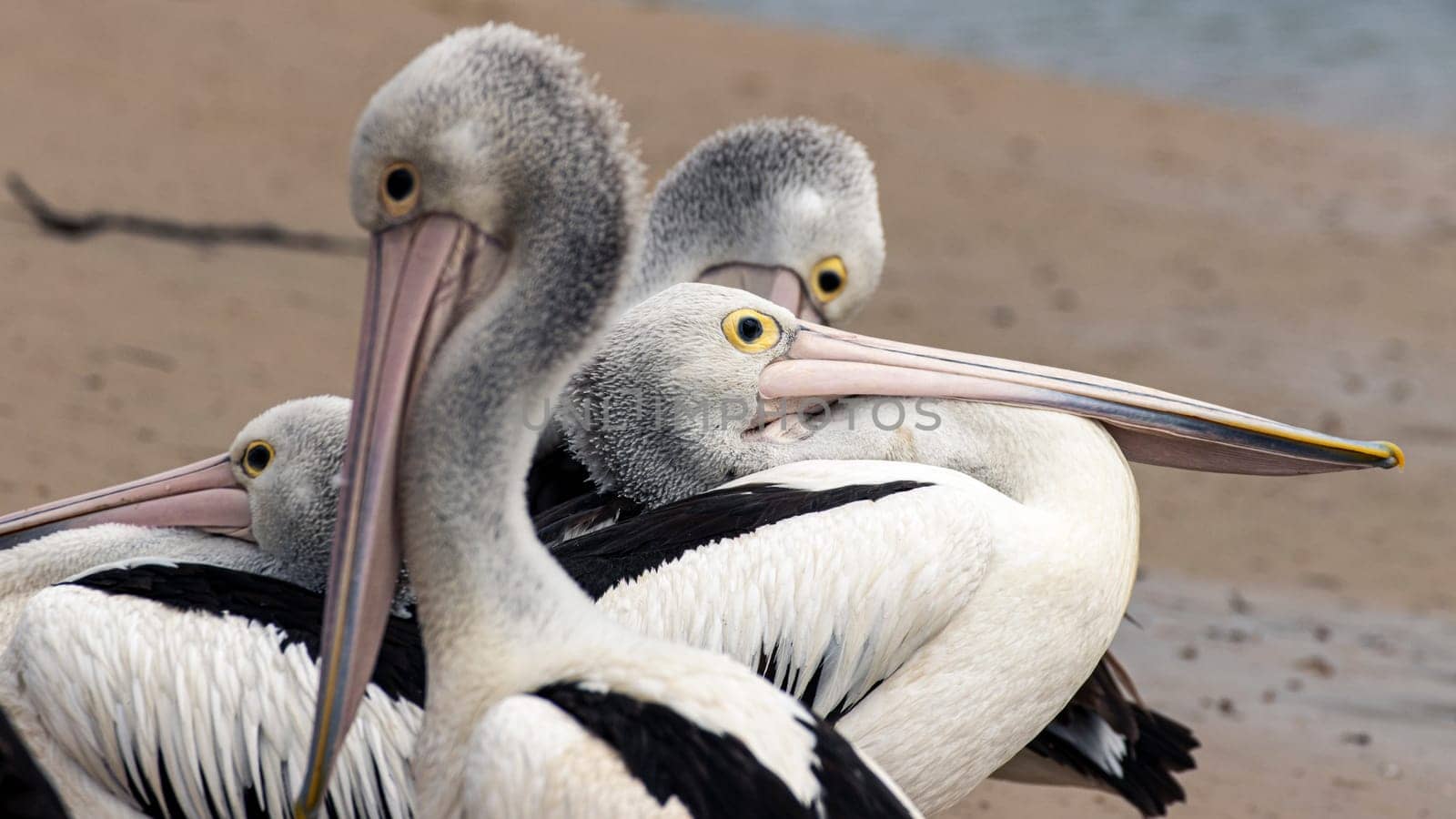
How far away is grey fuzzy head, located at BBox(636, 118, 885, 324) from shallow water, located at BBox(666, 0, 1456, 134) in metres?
9.60

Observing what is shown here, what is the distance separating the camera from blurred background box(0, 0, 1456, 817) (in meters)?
5.21

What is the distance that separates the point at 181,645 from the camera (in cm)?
280

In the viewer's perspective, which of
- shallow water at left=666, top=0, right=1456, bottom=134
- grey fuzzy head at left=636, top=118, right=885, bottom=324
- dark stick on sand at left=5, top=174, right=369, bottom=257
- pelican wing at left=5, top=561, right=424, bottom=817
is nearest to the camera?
pelican wing at left=5, top=561, right=424, bottom=817

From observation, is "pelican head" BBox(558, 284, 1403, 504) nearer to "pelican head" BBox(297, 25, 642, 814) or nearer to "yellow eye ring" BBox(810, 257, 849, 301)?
"pelican head" BBox(297, 25, 642, 814)

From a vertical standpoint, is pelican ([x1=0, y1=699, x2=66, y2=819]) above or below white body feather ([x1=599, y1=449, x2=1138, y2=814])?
below

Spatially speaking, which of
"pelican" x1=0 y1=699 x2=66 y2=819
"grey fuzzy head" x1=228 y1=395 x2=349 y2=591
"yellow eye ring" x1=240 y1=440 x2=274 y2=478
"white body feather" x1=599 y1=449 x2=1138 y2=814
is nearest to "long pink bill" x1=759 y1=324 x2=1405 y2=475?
"white body feather" x1=599 y1=449 x2=1138 y2=814

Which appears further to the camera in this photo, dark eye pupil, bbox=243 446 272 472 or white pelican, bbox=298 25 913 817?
dark eye pupil, bbox=243 446 272 472

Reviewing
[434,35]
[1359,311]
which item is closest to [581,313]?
[1359,311]

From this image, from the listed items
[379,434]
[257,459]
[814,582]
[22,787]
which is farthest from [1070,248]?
[22,787]

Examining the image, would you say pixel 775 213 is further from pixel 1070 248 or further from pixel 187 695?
pixel 1070 248

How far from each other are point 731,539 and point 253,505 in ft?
3.09

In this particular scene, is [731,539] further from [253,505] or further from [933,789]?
[253,505]

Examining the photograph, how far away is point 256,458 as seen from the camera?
332 centimetres

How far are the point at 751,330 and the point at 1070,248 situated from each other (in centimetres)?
696
